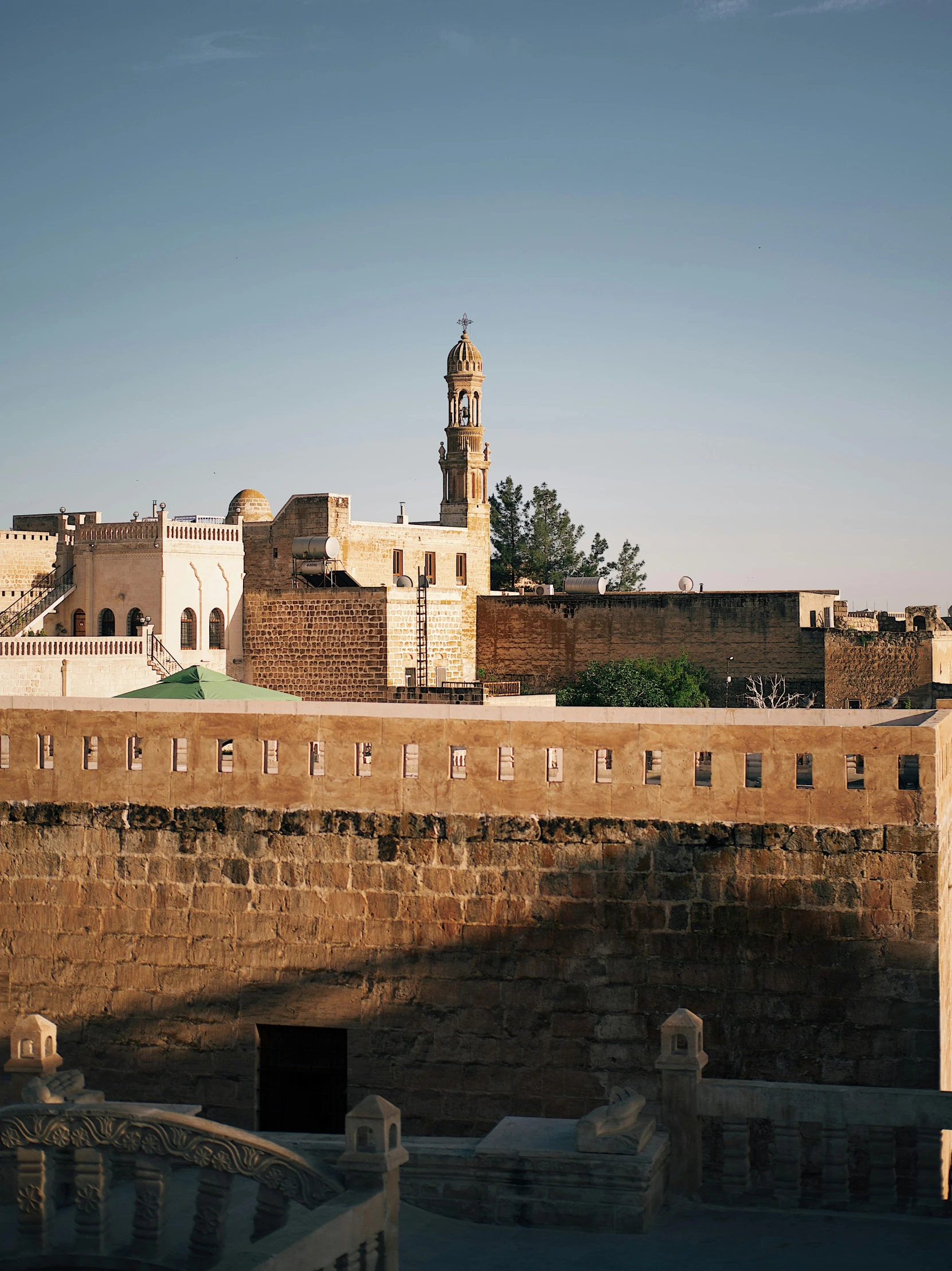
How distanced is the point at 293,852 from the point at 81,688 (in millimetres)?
16161

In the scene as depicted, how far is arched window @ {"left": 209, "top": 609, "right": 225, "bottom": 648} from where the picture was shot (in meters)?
32.0

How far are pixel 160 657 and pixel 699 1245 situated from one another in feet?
76.4

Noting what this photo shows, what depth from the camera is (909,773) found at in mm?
9211

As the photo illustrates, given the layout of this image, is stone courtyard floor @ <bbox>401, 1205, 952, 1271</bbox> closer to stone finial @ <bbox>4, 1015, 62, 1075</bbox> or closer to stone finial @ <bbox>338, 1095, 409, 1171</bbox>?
stone finial @ <bbox>338, 1095, 409, 1171</bbox>

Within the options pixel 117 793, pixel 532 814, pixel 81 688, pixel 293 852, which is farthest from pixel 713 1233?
pixel 81 688

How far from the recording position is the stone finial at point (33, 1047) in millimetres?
7980

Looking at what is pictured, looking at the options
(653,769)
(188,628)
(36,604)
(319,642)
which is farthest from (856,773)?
(36,604)

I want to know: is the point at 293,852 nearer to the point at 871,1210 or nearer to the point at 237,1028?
the point at 237,1028

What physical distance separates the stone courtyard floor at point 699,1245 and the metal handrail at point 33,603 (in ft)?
90.6

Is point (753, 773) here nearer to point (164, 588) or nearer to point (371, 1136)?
point (371, 1136)

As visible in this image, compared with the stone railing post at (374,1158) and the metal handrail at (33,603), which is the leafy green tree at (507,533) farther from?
the stone railing post at (374,1158)

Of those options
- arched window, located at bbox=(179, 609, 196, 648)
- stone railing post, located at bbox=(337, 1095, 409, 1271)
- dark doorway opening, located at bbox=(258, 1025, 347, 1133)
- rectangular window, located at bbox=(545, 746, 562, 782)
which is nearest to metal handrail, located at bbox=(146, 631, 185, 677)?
arched window, located at bbox=(179, 609, 196, 648)

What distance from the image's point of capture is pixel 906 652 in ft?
105

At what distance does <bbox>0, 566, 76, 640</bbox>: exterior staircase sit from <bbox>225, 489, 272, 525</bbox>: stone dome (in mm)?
4613
